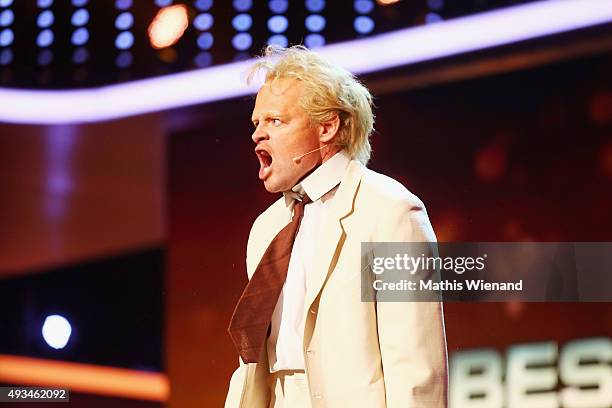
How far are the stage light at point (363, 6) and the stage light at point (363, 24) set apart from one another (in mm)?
22

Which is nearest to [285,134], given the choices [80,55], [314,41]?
[314,41]

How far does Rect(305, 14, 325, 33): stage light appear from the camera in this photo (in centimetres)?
247

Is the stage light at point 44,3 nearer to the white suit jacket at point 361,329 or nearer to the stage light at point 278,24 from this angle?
the stage light at point 278,24

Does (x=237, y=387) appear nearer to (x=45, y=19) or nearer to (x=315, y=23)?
(x=315, y=23)

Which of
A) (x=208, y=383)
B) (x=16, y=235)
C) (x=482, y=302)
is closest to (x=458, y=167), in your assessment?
(x=482, y=302)

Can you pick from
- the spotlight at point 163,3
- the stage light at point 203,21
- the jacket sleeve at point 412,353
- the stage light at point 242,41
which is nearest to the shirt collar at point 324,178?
the jacket sleeve at point 412,353

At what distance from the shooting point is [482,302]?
2.22 meters

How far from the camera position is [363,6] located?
247 centimetres

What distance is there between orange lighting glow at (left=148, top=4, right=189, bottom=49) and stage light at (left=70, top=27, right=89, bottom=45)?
0.23 m

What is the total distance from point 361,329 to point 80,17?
1.68m

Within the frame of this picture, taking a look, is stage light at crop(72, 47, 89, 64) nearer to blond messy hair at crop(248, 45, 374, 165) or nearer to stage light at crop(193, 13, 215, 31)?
stage light at crop(193, 13, 215, 31)

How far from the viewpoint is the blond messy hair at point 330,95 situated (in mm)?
1729

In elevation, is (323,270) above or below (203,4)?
below

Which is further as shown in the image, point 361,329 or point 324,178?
point 324,178
